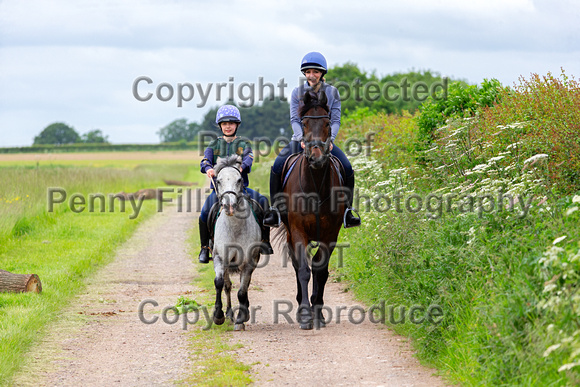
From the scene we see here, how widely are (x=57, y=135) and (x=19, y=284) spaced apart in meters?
109

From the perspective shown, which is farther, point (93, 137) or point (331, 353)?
point (93, 137)

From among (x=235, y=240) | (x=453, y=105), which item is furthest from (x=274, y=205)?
(x=453, y=105)

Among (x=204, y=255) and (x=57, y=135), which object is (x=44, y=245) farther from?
(x=57, y=135)

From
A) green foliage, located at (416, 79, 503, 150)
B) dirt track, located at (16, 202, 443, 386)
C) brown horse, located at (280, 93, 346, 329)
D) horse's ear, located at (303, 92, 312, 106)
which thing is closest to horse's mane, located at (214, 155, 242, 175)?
brown horse, located at (280, 93, 346, 329)

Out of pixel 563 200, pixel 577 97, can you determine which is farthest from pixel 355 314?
pixel 577 97

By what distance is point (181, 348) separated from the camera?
25.2 feet

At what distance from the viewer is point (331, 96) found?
29.1 feet

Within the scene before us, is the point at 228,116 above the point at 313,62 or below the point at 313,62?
below

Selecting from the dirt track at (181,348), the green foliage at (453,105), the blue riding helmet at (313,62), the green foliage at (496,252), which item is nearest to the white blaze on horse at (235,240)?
the dirt track at (181,348)

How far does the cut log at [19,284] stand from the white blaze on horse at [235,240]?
3560mm

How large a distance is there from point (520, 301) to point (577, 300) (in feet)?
2.73

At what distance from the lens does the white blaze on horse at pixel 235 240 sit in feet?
26.8

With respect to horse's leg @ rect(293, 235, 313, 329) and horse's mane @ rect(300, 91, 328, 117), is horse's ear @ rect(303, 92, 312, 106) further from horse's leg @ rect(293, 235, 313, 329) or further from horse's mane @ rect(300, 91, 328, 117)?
horse's leg @ rect(293, 235, 313, 329)

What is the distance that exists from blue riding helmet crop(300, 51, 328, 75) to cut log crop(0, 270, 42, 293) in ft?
18.4
